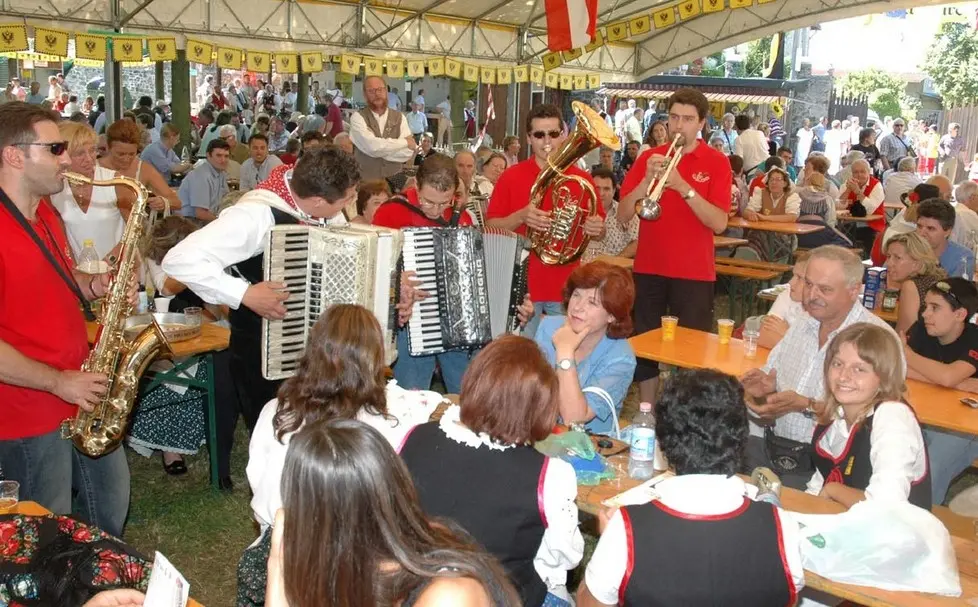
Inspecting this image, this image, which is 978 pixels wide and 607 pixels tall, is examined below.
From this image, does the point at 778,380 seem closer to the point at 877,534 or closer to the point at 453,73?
the point at 877,534

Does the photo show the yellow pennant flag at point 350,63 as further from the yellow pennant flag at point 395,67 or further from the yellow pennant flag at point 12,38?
the yellow pennant flag at point 12,38

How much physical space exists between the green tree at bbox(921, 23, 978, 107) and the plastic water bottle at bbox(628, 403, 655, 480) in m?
30.3

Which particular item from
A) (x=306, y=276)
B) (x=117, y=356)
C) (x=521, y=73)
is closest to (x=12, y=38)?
(x=117, y=356)

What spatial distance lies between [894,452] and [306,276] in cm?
239

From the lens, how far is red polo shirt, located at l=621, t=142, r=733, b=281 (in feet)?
19.0

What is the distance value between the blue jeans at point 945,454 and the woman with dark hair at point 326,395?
9.83ft

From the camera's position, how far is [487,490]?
2.67 metres

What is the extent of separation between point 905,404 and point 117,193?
17.7 feet

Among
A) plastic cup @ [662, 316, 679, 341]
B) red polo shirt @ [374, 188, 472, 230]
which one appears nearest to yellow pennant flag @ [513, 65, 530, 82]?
plastic cup @ [662, 316, 679, 341]

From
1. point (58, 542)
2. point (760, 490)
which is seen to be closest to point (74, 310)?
point (58, 542)

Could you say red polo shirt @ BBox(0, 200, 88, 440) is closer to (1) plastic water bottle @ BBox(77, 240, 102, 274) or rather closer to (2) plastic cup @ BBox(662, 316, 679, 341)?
(1) plastic water bottle @ BBox(77, 240, 102, 274)

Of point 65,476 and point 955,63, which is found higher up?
point 955,63

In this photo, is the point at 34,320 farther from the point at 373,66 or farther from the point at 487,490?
the point at 373,66

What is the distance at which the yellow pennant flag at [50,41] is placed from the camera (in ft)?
35.2
